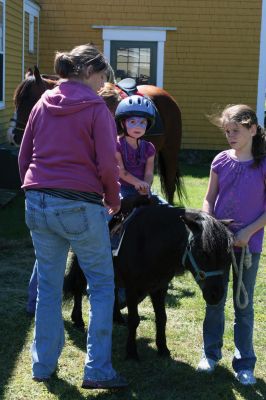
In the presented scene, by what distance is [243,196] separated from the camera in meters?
3.50

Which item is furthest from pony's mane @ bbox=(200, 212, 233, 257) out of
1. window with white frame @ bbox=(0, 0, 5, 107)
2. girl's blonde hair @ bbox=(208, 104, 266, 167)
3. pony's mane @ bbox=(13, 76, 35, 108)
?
window with white frame @ bbox=(0, 0, 5, 107)

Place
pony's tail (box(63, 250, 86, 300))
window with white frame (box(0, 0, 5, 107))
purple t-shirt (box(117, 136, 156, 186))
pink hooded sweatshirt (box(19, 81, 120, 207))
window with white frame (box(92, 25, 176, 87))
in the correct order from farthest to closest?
window with white frame (box(92, 25, 176, 87)) → window with white frame (box(0, 0, 5, 107)) → pony's tail (box(63, 250, 86, 300)) → purple t-shirt (box(117, 136, 156, 186)) → pink hooded sweatshirt (box(19, 81, 120, 207))

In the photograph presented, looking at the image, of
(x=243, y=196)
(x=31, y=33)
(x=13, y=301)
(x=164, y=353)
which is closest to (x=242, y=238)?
(x=243, y=196)

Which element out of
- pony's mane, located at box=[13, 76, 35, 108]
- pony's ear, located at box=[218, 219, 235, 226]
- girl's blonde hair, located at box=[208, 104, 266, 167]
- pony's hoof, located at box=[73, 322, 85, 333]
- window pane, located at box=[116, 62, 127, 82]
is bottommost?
pony's hoof, located at box=[73, 322, 85, 333]

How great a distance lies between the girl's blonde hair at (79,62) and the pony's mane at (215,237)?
1034 mm

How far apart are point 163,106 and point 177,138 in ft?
1.55

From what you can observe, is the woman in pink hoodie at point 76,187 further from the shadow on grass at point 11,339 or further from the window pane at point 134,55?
the window pane at point 134,55

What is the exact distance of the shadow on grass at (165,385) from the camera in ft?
11.2

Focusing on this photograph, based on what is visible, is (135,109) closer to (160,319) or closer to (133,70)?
(160,319)

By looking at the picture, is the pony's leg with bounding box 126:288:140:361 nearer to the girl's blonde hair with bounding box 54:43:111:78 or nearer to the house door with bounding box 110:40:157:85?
the girl's blonde hair with bounding box 54:43:111:78

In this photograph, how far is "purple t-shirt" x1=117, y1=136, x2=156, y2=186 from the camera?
4.11 meters

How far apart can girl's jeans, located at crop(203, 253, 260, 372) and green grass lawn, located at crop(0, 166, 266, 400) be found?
0.14 metres


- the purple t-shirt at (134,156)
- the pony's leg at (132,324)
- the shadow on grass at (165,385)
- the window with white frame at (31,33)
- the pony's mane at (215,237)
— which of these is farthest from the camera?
the window with white frame at (31,33)

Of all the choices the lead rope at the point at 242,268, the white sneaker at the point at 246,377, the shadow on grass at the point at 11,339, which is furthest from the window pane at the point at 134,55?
the white sneaker at the point at 246,377
